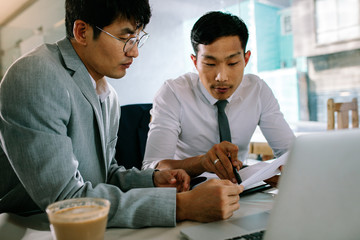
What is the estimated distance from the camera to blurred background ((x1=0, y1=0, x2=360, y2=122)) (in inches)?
121

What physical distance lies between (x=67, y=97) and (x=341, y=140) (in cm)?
72

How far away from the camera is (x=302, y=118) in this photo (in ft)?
14.4

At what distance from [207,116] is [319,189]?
1.23m

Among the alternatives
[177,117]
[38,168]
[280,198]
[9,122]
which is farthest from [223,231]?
[177,117]

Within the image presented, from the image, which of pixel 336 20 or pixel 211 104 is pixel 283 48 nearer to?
pixel 336 20

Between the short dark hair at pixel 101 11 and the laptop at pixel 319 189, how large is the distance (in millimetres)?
808

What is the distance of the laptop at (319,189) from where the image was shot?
447 mm

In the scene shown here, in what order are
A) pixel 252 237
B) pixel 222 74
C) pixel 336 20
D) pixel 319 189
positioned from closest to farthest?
pixel 319 189 → pixel 252 237 → pixel 222 74 → pixel 336 20

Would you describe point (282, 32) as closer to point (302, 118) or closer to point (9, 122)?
point (302, 118)

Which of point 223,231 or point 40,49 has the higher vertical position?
point 40,49

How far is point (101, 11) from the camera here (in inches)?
40.4

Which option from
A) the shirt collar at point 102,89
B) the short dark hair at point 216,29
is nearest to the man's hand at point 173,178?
the shirt collar at point 102,89

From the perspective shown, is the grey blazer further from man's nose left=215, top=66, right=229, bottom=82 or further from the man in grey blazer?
man's nose left=215, top=66, right=229, bottom=82

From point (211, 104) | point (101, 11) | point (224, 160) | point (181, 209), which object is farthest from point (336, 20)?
point (181, 209)
